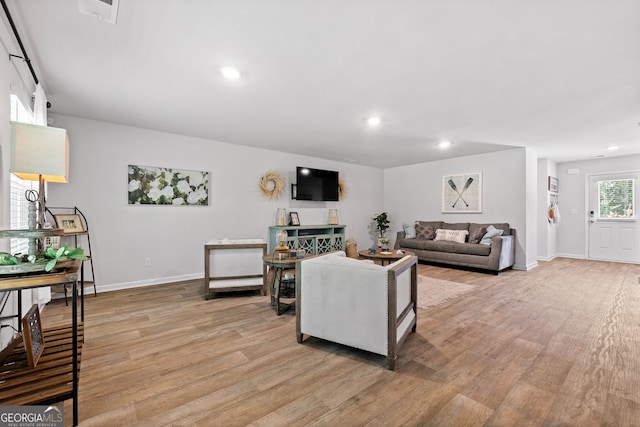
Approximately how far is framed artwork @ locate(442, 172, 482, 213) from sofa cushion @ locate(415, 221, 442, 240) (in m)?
0.40

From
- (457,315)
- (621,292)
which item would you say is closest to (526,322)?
(457,315)

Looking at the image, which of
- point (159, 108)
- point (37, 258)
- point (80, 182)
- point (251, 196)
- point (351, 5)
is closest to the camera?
point (37, 258)

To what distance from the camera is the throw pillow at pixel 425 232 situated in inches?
246

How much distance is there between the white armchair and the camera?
200 cm

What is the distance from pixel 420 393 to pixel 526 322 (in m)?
1.86

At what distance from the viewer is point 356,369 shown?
2.01m

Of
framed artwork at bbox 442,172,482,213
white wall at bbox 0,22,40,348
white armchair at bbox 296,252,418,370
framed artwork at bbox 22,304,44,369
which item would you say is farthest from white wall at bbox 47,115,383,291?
framed artwork at bbox 442,172,482,213

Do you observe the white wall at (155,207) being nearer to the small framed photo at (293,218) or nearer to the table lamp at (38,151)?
the small framed photo at (293,218)

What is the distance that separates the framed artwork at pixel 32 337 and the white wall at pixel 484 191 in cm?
654

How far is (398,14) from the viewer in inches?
68.7

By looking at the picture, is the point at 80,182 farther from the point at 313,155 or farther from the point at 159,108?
the point at 313,155

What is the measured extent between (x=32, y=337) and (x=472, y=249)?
5768 mm

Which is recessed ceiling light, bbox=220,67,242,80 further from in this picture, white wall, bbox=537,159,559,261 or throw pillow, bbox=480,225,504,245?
white wall, bbox=537,159,559,261

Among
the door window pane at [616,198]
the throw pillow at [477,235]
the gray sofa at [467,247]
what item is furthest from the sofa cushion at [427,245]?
the door window pane at [616,198]
